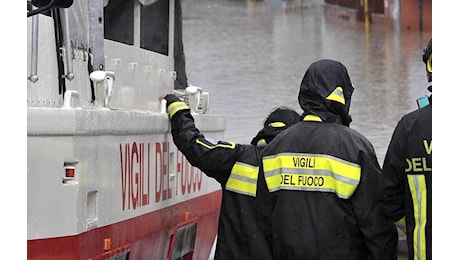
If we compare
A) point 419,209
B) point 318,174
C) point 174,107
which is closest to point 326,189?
point 318,174

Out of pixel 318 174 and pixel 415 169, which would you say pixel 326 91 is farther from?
pixel 415 169

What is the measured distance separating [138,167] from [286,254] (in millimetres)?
952

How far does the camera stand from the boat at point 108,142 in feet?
14.1

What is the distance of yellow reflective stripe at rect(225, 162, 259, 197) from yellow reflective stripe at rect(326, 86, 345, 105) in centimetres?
92

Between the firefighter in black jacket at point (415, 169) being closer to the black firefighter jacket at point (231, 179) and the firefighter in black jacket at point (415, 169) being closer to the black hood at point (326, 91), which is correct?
the black hood at point (326, 91)

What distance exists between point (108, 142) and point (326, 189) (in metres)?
1.04

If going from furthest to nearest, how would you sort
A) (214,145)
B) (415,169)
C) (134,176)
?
(214,145), (134,176), (415,169)

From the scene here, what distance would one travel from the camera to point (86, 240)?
455cm

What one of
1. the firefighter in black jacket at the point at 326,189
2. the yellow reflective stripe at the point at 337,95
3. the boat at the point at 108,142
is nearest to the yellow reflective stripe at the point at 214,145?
the boat at the point at 108,142

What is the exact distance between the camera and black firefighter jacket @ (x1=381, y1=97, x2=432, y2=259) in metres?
4.25

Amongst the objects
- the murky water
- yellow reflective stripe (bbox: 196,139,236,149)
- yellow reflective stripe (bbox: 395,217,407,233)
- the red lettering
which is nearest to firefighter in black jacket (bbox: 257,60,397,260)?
yellow reflective stripe (bbox: 395,217,407,233)

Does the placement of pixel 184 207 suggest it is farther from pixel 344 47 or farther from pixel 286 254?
pixel 344 47

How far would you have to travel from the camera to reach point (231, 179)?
5.98 metres
